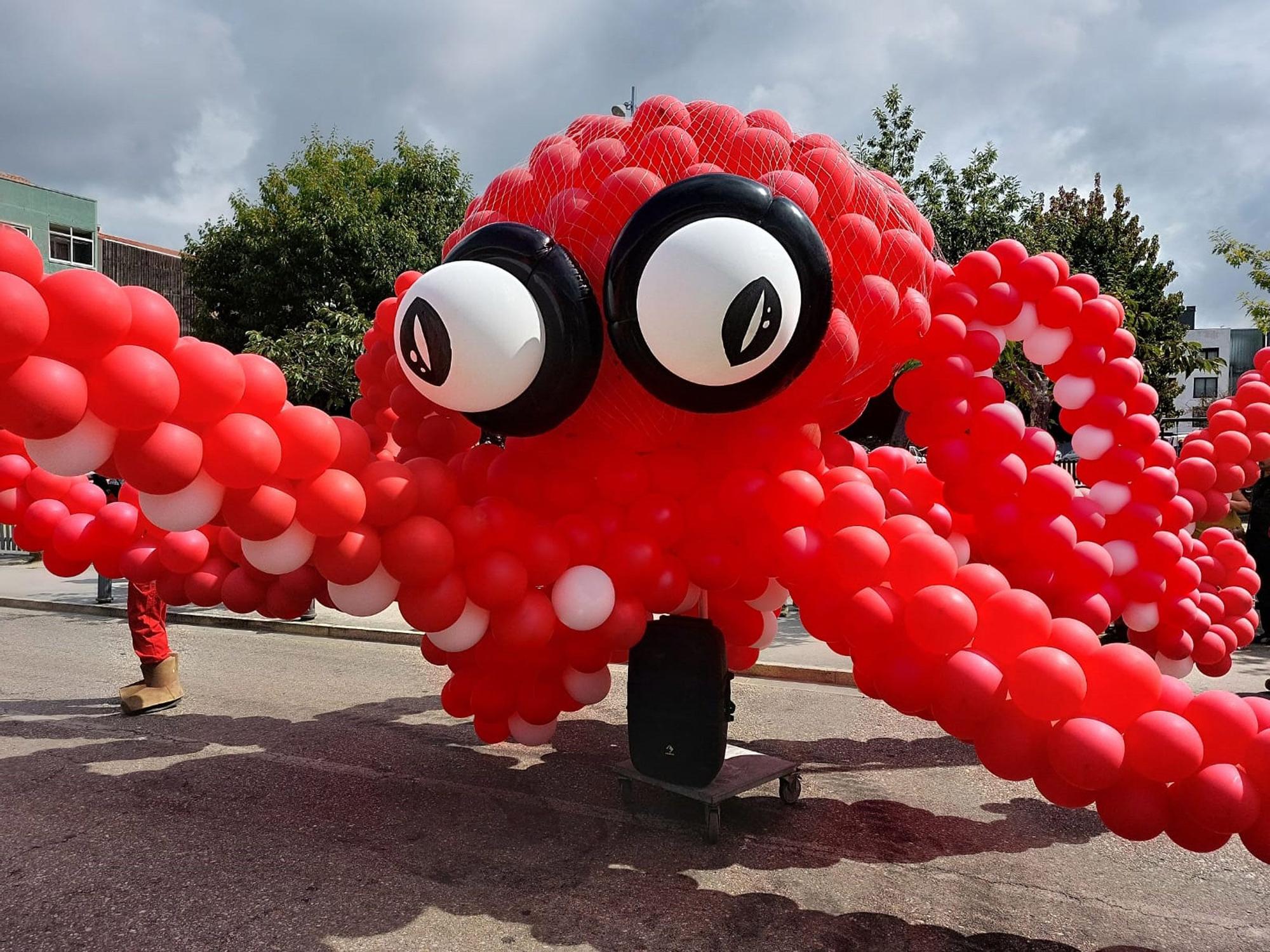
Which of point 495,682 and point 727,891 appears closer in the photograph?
point 727,891

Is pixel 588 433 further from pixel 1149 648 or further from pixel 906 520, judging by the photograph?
pixel 1149 648

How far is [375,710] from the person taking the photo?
6.79 metres

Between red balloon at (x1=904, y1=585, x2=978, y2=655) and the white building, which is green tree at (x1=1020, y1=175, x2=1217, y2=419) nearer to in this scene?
red balloon at (x1=904, y1=585, x2=978, y2=655)

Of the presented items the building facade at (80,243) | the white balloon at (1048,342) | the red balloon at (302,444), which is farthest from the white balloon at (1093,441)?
the building facade at (80,243)

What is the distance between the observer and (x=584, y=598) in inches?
141

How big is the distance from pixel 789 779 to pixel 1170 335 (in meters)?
16.6

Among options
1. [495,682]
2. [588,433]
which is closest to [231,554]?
[495,682]

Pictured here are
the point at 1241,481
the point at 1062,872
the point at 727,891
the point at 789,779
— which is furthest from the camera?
the point at 1241,481

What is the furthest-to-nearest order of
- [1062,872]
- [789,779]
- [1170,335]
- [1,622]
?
[1170,335] → [1,622] → [789,779] → [1062,872]

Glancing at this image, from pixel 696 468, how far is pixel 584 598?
0.82 meters

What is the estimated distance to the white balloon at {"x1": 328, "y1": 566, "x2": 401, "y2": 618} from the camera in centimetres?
335

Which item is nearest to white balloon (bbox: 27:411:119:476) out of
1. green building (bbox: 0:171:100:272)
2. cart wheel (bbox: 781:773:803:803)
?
cart wheel (bbox: 781:773:803:803)

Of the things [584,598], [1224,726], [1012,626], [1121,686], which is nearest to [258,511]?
[584,598]

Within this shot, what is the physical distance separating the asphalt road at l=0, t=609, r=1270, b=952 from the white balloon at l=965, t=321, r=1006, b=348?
253cm
